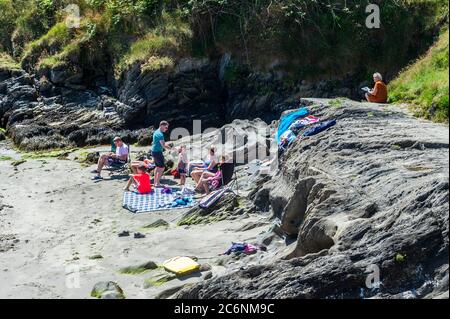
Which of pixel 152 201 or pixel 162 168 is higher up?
pixel 162 168

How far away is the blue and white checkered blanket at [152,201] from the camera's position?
16.9m

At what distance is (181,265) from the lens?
39.3 feet

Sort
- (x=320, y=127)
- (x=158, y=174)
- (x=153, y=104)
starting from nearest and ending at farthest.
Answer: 1. (x=320, y=127)
2. (x=158, y=174)
3. (x=153, y=104)

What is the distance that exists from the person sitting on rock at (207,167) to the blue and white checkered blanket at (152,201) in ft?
2.17

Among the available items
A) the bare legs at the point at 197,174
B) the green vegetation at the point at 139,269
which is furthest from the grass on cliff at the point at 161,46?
the green vegetation at the point at 139,269

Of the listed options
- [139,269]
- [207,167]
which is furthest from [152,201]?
[139,269]

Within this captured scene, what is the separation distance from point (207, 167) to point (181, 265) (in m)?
6.94

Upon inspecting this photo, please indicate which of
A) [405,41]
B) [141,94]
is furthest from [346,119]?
[141,94]

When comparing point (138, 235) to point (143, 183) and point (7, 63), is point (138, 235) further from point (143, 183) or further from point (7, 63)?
point (7, 63)

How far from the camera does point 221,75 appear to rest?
27.4 meters

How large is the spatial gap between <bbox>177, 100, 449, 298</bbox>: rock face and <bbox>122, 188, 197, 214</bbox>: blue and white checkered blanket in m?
3.89

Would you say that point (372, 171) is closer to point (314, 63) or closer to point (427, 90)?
point (427, 90)

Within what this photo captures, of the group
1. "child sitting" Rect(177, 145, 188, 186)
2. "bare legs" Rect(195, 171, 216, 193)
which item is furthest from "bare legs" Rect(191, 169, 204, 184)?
"bare legs" Rect(195, 171, 216, 193)
